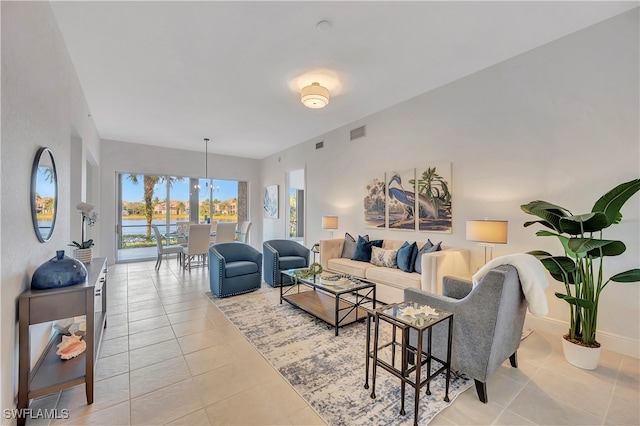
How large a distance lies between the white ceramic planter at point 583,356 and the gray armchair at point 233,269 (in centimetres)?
385

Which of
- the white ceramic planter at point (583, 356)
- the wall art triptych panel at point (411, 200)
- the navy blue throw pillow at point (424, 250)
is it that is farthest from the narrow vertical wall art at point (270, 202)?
the white ceramic planter at point (583, 356)

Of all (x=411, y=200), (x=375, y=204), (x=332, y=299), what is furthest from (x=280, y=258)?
(x=411, y=200)

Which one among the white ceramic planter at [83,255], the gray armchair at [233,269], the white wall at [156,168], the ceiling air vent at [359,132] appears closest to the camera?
the white ceramic planter at [83,255]

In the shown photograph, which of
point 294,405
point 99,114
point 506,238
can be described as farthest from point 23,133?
point 506,238

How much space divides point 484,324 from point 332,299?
2.12 m

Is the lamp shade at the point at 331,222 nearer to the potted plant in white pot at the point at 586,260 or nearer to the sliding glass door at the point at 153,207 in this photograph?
the potted plant in white pot at the point at 586,260

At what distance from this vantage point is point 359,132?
513cm

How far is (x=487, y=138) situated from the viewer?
3398mm

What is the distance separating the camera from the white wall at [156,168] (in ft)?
21.5

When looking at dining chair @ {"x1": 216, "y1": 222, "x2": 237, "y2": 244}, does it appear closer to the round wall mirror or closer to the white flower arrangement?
the round wall mirror

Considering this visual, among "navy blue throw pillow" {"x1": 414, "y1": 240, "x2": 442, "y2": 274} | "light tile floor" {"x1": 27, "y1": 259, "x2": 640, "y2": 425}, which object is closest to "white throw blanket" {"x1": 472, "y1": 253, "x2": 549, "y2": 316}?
"light tile floor" {"x1": 27, "y1": 259, "x2": 640, "y2": 425}

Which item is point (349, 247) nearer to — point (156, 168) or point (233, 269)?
point (233, 269)

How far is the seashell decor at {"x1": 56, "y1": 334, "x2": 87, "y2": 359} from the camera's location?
2.06 meters

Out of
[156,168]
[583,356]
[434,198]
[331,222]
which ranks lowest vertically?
[583,356]
